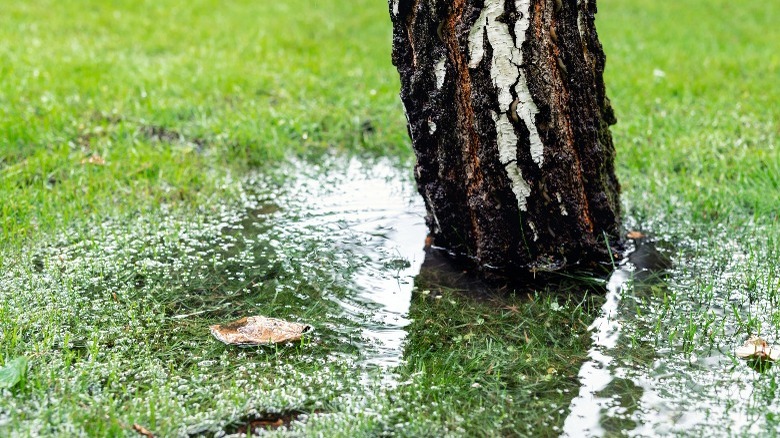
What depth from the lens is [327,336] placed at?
105 inches

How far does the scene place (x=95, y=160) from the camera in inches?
175

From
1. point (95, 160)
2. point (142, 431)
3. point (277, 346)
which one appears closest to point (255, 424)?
point (142, 431)

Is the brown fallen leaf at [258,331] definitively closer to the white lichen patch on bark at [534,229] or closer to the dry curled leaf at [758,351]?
the white lichen patch on bark at [534,229]

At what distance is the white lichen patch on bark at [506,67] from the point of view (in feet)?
9.22

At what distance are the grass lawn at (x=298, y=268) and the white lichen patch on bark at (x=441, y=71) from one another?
0.81 meters

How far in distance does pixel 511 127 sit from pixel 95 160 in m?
2.65

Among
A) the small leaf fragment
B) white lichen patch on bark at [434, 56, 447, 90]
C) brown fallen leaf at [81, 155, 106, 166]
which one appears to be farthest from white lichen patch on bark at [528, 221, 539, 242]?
brown fallen leaf at [81, 155, 106, 166]

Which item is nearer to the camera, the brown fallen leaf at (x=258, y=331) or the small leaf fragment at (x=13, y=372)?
the small leaf fragment at (x=13, y=372)

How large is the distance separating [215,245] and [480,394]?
1.60 m

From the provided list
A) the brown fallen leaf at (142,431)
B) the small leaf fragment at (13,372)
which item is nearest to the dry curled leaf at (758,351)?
the brown fallen leaf at (142,431)

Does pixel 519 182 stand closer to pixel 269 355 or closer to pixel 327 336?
pixel 327 336

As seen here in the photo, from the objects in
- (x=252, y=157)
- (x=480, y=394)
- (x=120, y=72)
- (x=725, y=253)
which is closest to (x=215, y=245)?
(x=252, y=157)

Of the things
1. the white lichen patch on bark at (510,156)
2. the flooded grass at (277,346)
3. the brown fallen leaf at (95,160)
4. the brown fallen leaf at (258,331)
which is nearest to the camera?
the flooded grass at (277,346)

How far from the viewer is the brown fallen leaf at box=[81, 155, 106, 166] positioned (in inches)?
173
